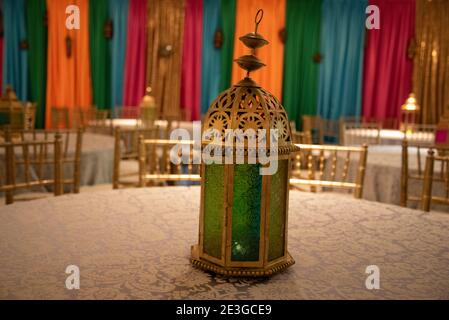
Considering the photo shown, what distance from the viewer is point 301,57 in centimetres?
875

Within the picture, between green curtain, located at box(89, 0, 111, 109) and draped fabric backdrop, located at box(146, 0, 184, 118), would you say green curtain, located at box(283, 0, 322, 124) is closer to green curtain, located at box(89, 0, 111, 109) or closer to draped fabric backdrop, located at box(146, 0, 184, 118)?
draped fabric backdrop, located at box(146, 0, 184, 118)

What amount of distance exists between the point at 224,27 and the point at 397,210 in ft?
24.0

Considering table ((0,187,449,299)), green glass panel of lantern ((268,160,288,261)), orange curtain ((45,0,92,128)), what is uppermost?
orange curtain ((45,0,92,128))

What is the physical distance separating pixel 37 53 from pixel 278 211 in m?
8.32

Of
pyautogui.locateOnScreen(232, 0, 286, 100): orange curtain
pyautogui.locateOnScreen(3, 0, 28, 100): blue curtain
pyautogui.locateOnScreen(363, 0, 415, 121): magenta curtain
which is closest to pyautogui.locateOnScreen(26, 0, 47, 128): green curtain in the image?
pyautogui.locateOnScreen(3, 0, 28, 100): blue curtain

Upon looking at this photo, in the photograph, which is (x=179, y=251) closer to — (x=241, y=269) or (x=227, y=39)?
(x=241, y=269)

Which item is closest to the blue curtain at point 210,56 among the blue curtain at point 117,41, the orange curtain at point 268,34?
the orange curtain at point 268,34

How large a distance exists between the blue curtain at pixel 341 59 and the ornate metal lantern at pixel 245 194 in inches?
306

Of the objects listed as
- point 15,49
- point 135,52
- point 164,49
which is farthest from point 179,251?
point 15,49

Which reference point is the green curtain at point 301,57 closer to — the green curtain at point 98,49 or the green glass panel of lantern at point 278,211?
the green curtain at point 98,49

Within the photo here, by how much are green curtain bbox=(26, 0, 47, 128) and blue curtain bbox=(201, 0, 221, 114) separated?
2932 millimetres

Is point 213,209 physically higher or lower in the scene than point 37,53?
lower

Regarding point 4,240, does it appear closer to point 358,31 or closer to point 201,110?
point 201,110

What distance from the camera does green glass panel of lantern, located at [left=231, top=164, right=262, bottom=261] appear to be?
1143 mm
